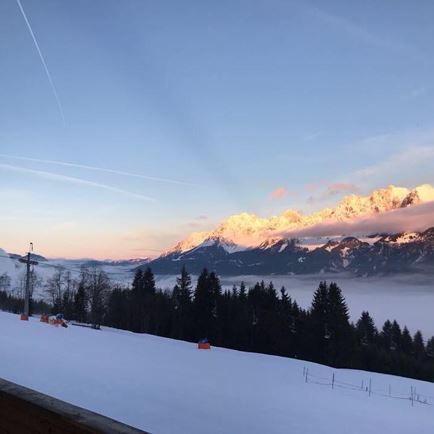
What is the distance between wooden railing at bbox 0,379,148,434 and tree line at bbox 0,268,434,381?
60475 millimetres

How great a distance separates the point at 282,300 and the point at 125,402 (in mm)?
61926

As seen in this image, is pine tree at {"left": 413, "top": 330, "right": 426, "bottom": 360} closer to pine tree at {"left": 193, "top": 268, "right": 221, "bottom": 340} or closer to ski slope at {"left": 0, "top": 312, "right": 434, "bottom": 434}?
pine tree at {"left": 193, "top": 268, "right": 221, "bottom": 340}

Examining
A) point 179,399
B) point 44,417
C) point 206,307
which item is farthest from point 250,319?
point 44,417

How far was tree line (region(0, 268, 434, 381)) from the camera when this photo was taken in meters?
61.3

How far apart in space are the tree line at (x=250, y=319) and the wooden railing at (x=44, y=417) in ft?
198

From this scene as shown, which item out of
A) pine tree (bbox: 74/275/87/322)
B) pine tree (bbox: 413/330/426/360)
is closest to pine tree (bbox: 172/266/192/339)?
pine tree (bbox: 74/275/87/322)

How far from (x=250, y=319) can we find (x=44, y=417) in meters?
66.5

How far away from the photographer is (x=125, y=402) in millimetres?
6957

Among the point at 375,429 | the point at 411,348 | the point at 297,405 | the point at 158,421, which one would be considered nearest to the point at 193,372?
the point at 297,405

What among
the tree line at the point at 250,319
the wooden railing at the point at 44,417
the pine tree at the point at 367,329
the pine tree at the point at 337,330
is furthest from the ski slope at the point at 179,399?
the pine tree at the point at 367,329

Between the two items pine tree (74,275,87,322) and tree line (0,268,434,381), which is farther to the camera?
pine tree (74,275,87,322)

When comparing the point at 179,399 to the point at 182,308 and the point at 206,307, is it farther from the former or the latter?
the point at 182,308

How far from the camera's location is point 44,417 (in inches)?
78.3

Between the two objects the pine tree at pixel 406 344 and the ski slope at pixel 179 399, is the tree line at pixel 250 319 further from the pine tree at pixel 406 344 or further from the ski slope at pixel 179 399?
the ski slope at pixel 179 399
